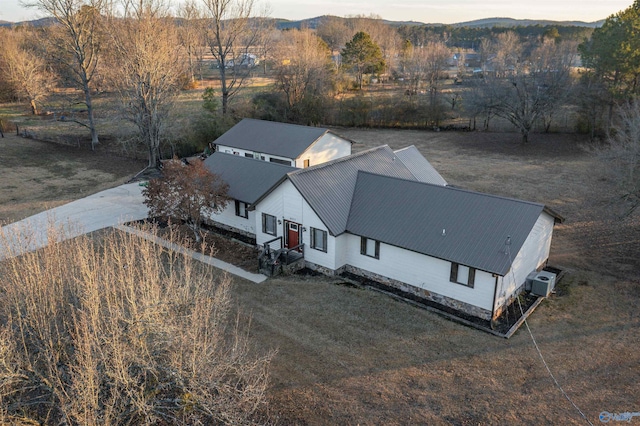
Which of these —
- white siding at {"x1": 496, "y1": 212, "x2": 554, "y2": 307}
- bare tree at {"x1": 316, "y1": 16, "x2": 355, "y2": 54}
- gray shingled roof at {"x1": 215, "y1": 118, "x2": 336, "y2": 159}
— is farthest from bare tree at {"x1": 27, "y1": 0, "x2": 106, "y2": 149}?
bare tree at {"x1": 316, "y1": 16, "x2": 355, "y2": 54}

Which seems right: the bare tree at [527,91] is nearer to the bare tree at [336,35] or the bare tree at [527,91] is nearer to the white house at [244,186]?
the white house at [244,186]

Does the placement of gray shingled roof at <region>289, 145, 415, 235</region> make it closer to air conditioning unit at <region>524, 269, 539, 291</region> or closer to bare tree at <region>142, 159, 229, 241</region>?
bare tree at <region>142, 159, 229, 241</region>

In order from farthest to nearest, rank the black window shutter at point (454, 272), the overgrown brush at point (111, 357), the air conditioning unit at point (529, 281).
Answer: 1. the air conditioning unit at point (529, 281)
2. the black window shutter at point (454, 272)
3. the overgrown brush at point (111, 357)

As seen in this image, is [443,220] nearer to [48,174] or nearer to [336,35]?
[48,174]

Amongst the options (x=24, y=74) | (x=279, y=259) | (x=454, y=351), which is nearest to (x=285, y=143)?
(x=279, y=259)

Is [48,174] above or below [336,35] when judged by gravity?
below

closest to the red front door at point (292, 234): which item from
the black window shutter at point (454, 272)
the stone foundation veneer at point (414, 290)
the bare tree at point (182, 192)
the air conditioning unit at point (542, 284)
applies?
the stone foundation veneer at point (414, 290)

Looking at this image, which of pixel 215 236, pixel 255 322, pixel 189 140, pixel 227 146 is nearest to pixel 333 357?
pixel 255 322
